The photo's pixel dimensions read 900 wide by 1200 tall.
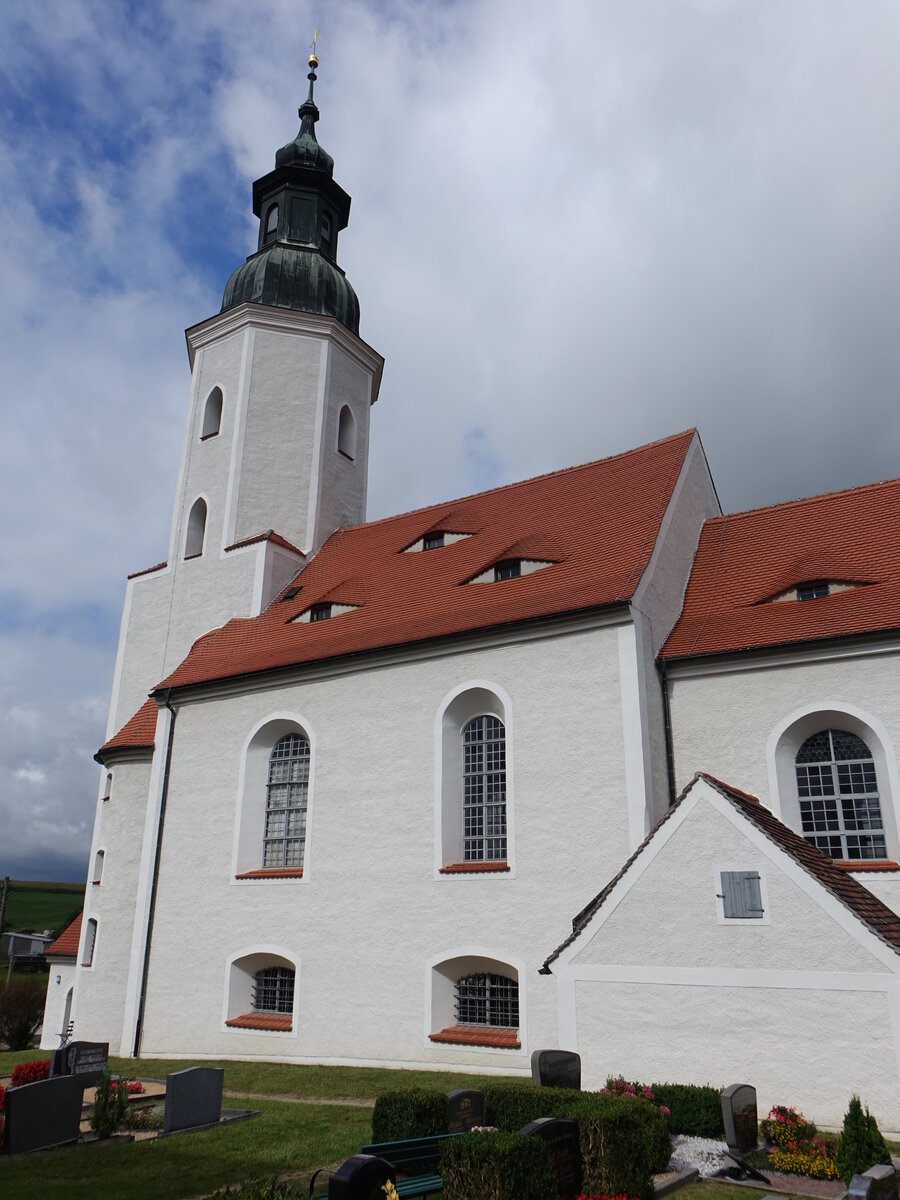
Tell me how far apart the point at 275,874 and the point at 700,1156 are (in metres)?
9.10

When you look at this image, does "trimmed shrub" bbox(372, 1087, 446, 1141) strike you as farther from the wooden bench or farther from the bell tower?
the bell tower

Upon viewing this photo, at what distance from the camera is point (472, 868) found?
45.0ft

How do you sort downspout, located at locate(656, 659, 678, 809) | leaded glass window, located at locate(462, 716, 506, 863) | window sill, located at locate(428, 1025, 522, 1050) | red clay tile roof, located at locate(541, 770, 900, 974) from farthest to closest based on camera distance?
leaded glass window, located at locate(462, 716, 506, 863)
downspout, located at locate(656, 659, 678, 809)
window sill, located at locate(428, 1025, 522, 1050)
red clay tile roof, located at locate(541, 770, 900, 974)

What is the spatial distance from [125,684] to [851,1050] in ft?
57.6

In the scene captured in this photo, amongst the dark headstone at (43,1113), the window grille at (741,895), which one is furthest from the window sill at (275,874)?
the window grille at (741,895)

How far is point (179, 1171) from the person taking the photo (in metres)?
7.91

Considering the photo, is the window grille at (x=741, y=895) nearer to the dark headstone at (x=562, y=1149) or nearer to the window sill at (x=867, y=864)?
the window sill at (x=867, y=864)

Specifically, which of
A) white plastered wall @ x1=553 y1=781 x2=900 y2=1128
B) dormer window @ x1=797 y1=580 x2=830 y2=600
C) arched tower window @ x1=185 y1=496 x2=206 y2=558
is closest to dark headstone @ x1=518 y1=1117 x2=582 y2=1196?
white plastered wall @ x1=553 y1=781 x2=900 y2=1128

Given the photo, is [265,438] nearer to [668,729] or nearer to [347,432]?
[347,432]

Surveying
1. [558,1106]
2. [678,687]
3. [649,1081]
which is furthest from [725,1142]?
[678,687]

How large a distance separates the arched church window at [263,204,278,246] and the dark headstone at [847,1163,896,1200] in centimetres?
2459

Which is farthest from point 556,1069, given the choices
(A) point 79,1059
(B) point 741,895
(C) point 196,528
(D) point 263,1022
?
(C) point 196,528

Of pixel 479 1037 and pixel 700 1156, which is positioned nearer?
Result: pixel 700 1156

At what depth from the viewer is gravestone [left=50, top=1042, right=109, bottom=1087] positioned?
11141 millimetres
